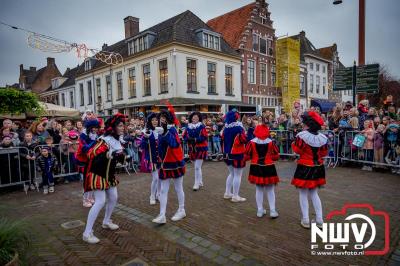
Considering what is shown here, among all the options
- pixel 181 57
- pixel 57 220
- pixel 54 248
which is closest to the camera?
pixel 54 248

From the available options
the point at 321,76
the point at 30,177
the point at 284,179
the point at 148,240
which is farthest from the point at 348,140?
the point at 321,76

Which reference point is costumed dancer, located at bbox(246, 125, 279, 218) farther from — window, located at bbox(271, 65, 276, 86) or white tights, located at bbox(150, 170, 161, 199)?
window, located at bbox(271, 65, 276, 86)

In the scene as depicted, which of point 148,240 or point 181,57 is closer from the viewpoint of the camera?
point 148,240

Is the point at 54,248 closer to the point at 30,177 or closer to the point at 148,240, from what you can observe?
the point at 148,240

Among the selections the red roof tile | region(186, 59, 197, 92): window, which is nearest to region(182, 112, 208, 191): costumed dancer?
region(186, 59, 197, 92): window

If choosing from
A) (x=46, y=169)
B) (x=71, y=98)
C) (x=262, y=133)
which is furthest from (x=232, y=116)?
(x=71, y=98)

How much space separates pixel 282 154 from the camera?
10836 mm

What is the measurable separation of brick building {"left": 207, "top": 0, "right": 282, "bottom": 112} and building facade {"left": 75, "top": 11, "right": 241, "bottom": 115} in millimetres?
1542

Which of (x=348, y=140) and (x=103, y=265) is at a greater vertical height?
(x=348, y=140)

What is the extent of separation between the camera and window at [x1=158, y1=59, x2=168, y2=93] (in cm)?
2190

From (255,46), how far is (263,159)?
81.6 feet

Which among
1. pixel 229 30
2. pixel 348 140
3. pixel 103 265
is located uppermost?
pixel 229 30

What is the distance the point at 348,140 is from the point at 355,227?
557cm

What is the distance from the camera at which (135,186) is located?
285 inches
